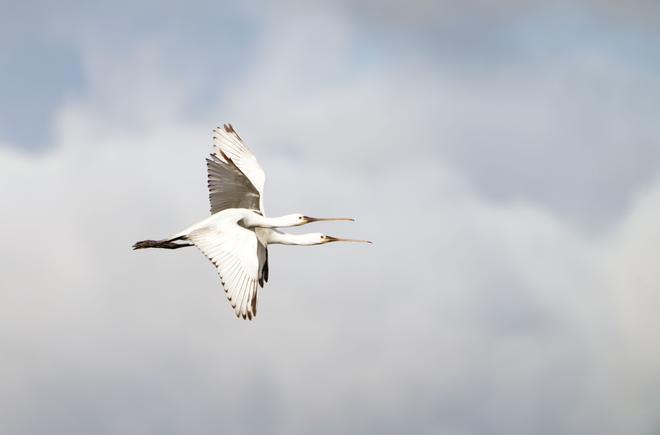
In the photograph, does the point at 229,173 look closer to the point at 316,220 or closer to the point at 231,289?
the point at 316,220

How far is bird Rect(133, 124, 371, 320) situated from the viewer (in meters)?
23.5

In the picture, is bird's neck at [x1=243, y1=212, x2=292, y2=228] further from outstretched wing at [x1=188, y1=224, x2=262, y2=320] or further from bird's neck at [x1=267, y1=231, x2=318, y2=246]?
outstretched wing at [x1=188, y1=224, x2=262, y2=320]

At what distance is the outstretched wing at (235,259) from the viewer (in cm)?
2311

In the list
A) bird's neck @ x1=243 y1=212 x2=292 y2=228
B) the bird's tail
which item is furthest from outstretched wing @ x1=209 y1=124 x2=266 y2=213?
the bird's tail

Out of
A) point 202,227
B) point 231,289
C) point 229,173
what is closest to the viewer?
point 231,289

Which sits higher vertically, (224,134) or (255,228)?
(224,134)

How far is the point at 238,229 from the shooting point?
81.2 feet

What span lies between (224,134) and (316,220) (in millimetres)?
3057

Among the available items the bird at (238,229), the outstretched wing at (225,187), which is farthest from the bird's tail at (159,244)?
the outstretched wing at (225,187)

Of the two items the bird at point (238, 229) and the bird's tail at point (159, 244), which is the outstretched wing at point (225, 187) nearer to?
the bird at point (238, 229)

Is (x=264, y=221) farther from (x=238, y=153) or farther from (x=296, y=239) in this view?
(x=238, y=153)

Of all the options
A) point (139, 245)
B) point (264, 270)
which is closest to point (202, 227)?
point (139, 245)

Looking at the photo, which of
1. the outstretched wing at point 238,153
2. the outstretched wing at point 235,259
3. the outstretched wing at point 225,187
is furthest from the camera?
the outstretched wing at point 238,153

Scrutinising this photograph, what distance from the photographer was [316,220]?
28.4 meters
